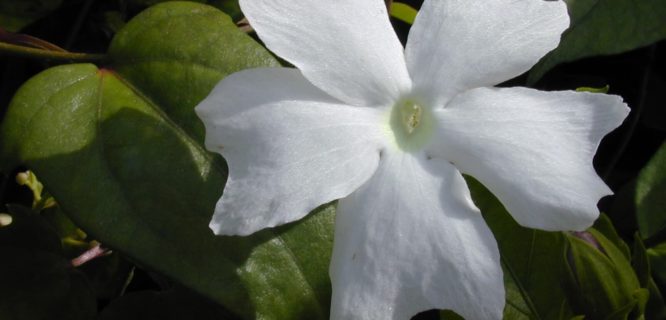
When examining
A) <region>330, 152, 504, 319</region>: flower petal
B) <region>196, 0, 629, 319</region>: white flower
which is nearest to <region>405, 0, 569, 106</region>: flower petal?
<region>196, 0, 629, 319</region>: white flower

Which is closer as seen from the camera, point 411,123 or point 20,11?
point 411,123

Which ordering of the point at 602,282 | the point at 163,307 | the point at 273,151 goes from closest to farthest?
the point at 273,151, the point at 602,282, the point at 163,307

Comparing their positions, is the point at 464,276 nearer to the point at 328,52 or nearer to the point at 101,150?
the point at 328,52

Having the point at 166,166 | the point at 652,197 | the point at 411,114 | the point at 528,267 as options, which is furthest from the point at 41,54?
the point at 652,197

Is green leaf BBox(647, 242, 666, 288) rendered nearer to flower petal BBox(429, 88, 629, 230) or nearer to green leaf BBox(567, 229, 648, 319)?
green leaf BBox(567, 229, 648, 319)

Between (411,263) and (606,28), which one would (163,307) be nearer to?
(411,263)

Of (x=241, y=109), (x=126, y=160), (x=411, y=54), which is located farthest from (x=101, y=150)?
(x=411, y=54)
